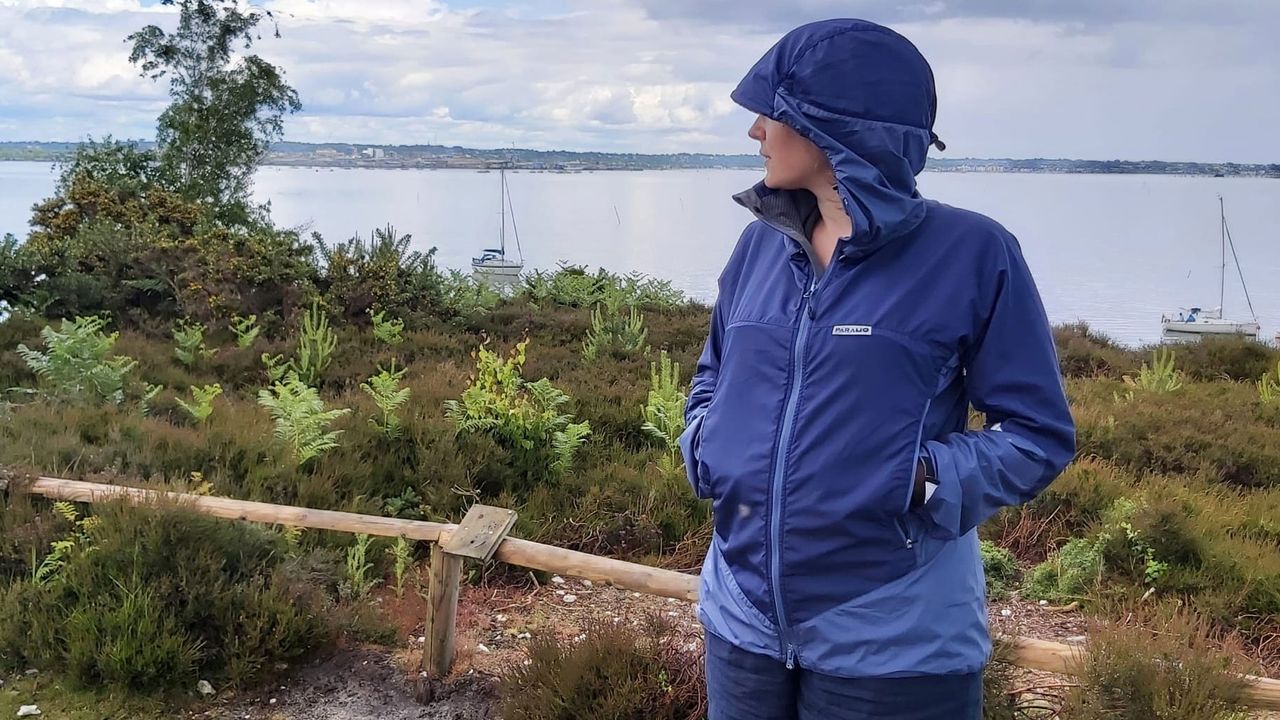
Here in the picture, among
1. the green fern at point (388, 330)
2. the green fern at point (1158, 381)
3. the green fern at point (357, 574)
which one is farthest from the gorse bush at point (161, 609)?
the green fern at point (1158, 381)

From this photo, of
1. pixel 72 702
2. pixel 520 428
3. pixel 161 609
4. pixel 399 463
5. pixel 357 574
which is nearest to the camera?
pixel 72 702

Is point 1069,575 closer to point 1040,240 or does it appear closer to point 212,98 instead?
point 212,98

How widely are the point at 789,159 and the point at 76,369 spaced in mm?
6430

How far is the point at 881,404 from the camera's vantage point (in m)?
1.81

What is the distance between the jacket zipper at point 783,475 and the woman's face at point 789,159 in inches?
9.6

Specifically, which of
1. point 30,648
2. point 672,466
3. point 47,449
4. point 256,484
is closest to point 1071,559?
point 672,466

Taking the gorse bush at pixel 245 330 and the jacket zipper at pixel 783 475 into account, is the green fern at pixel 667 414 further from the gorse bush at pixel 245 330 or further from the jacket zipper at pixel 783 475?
the gorse bush at pixel 245 330

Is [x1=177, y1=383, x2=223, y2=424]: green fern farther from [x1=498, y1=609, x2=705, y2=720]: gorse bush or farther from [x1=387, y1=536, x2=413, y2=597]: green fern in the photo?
[x1=498, y1=609, x2=705, y2=720]: gorse bush

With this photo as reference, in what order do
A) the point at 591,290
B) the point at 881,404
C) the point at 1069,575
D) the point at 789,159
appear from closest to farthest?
1. the point at 881,404
2. the point at 789,159
3. the point at 1069,575
4. the point at 591,290

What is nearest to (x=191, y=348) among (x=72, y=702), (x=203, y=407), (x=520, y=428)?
(x=203, y=407)

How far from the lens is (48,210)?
12969 mm

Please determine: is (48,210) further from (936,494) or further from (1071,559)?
(936,494)

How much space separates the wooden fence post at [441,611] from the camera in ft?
11.6

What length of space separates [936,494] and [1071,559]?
3434 mm
